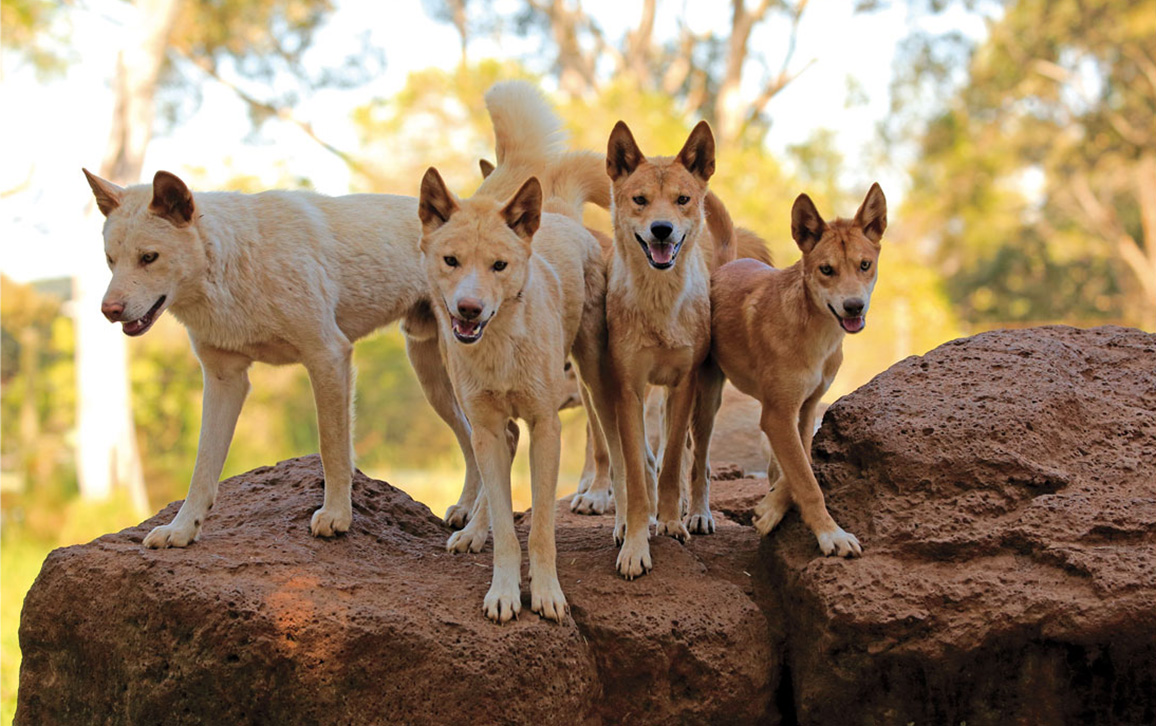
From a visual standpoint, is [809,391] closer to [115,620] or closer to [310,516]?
[310,516]

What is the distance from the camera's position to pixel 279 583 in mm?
4293

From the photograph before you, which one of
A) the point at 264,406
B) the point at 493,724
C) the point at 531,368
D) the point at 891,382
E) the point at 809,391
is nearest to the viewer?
the point at 493,724

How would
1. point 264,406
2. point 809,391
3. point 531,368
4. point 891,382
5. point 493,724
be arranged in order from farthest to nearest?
1. point 264,406
2. point 891,382
3. point 809,391
4. point 531,368
5. point 493,724

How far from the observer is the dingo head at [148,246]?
439cm

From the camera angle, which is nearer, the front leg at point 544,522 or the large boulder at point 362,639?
the large boulder at point 362,639

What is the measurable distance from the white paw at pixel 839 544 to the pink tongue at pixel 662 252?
1.36 metres

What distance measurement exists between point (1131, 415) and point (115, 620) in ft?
14.8

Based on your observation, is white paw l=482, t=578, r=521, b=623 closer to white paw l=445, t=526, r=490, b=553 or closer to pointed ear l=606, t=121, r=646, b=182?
white paw l=445, t=526, r=490, b=553

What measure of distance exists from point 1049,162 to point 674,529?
1005 inches

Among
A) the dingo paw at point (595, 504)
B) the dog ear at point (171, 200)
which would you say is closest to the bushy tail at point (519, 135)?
the dog ear at point (171, 200)

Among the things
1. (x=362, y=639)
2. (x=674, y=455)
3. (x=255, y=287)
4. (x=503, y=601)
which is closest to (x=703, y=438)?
(x=674, y=455)

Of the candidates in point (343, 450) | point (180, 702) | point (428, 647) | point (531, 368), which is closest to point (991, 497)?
point (531, 368)

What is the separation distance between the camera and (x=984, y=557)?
434cm

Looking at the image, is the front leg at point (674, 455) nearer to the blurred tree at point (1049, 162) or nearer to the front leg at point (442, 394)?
the front leg at point (442, 394)
